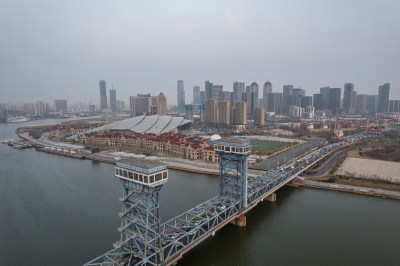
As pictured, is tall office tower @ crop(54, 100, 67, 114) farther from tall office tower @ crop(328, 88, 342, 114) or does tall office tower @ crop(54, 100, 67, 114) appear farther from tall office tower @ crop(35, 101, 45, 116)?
tall office tower @ crop(328, 88, 342, 114)

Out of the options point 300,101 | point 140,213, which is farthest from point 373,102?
point 140,213

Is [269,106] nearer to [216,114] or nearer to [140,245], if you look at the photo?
[216,114]

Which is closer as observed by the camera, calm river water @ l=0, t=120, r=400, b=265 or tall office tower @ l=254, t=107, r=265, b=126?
calm river water @ l=0, t=120, r=400, b=265

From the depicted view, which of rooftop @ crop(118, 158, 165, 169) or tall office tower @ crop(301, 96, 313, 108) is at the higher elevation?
tall office tower @ crop(301, 96, 313, 108)

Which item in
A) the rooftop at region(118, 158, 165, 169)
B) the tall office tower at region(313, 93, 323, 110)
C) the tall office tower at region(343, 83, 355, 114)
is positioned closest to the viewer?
the rooftop at region(118, 158, 165, 169)

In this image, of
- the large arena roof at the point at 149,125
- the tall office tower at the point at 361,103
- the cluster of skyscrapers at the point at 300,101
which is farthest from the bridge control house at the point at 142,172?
the tall office tower at the point at 361,103

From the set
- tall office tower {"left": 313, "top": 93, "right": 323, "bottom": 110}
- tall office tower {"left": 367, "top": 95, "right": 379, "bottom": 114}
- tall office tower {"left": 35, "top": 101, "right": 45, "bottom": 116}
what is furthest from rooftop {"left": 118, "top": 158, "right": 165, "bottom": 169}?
tall office tower {"left": 367, "top": 95, "right": 379, "bottom": 114}

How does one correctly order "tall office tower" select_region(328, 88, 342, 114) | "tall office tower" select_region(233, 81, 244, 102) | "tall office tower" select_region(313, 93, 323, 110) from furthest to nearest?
"tall office tower" select_region(233, 81, 244, 102) → "tall office tower" select_region(313, 93, 323, 110) → "tall office tower" select_region(328, 88, 342, 114)

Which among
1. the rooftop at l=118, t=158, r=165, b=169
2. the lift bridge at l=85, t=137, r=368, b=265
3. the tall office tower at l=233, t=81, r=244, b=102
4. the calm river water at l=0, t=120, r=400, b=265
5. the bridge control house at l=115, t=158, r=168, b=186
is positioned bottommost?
the calm river water at l=0, t=120, r=400, b=265
